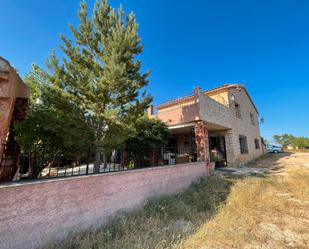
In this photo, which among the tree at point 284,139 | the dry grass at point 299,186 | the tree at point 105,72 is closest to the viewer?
the tree at point 105,72

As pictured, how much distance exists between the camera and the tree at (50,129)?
Answer: 177 inches

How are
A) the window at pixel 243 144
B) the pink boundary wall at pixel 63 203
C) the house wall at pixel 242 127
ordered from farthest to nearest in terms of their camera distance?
the window at pixel 243 144 → the house wall at pixel 242 127 → the pink boundary wall at pixel 63 203

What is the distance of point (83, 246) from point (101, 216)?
0.91 meters

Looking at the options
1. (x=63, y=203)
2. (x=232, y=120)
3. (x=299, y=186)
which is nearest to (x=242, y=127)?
(x=232, y=120)

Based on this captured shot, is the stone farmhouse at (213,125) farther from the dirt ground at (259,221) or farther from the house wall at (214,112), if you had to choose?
the dirt ground at (259,221)

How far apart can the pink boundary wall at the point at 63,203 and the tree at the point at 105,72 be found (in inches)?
68.4

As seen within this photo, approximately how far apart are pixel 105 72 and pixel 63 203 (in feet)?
13.9

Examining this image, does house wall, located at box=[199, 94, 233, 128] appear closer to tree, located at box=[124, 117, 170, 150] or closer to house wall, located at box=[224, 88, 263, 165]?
house wall, located at box=[224, 88, 263, 165]

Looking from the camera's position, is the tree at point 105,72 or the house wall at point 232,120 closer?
the tree at point 105,72

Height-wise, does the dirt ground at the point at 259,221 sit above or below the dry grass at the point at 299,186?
below

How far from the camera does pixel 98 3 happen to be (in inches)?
261

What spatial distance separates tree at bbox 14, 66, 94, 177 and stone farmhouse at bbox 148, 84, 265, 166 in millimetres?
5991

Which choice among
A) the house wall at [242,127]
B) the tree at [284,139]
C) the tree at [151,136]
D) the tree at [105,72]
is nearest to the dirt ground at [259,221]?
the tree at [105,72]

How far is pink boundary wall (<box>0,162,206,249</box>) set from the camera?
2.58 metres
